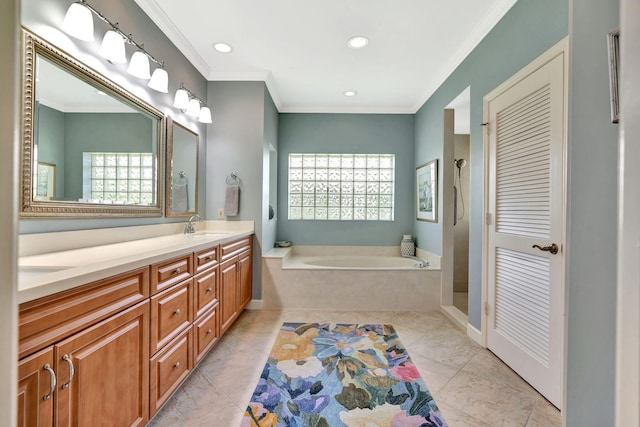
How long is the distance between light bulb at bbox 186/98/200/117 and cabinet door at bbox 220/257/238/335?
4.66ft

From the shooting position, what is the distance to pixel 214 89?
3.15m

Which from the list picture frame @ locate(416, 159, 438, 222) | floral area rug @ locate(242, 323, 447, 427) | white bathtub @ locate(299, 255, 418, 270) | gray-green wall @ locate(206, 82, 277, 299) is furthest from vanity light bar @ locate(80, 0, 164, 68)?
picture frame @ locate(416, 159, 438, 222)

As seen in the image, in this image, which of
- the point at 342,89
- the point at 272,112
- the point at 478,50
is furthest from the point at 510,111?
the point at 272,112

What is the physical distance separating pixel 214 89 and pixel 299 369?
2.89 metres

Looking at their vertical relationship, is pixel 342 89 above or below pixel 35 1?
above

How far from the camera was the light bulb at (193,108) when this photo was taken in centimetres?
266

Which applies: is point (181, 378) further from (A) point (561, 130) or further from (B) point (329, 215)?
(B) point (329, 215)

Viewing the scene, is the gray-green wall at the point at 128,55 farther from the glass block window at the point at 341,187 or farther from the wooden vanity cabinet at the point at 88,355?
the glass block window at the point at 341,187

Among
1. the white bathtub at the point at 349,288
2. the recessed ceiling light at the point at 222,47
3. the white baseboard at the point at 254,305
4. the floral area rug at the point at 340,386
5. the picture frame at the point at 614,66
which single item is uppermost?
the recessed ceiling light at the point at 222,47

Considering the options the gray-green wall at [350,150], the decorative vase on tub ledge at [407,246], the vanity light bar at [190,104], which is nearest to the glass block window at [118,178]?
the vanity light bar at [190,104]

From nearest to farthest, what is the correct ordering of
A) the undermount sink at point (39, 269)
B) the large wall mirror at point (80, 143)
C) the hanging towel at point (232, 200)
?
the undermount sink at point (39, 269) → the large wall mirror at point (80, 143) → the hanging towel at point (232, 200)

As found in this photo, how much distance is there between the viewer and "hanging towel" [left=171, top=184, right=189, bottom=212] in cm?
255

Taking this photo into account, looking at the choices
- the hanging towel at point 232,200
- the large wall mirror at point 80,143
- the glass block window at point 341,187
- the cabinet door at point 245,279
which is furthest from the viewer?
the glass block window at point 341,187

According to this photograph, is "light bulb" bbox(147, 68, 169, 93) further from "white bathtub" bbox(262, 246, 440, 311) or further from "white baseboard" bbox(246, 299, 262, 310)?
"white baseboard" bbox(246, 299, 262, 310)
